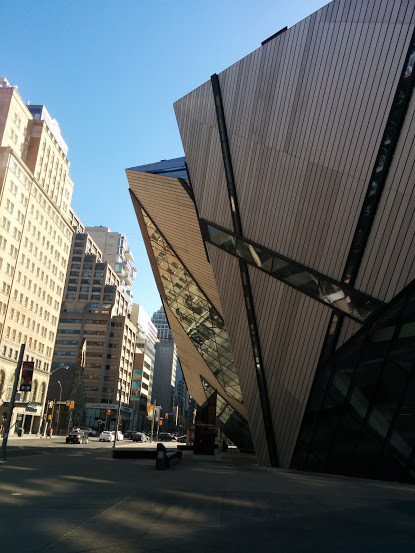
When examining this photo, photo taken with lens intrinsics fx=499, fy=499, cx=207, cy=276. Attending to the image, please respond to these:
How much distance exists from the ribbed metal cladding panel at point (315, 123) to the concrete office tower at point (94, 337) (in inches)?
3962

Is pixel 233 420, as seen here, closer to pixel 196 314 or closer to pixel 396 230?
pixel 196 314

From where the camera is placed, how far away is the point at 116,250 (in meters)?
183

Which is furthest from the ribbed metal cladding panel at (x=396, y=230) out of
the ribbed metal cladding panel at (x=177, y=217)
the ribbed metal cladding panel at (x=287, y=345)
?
the ribbed metal cladding panel at (x=177, y=217)

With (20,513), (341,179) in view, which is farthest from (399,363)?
(20,513)

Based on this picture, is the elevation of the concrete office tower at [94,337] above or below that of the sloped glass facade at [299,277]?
above

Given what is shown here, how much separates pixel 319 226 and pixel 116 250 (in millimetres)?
166630

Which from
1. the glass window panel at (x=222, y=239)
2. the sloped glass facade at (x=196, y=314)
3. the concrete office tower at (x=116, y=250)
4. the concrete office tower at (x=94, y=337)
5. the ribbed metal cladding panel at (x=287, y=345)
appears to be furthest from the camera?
the concrete office tower at (x=116, y=250)

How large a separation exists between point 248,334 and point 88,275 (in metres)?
134

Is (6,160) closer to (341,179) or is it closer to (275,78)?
(275,78)

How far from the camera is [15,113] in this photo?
275ft

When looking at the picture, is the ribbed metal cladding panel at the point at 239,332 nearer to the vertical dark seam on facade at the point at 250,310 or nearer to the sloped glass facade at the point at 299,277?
the vertical dark seam on facade at the point at 250,310

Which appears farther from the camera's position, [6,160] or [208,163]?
[6,160]

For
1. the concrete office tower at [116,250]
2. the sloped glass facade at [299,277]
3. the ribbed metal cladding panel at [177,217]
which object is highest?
the concrete office tower at [116,250]

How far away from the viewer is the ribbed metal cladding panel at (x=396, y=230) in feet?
56.9
